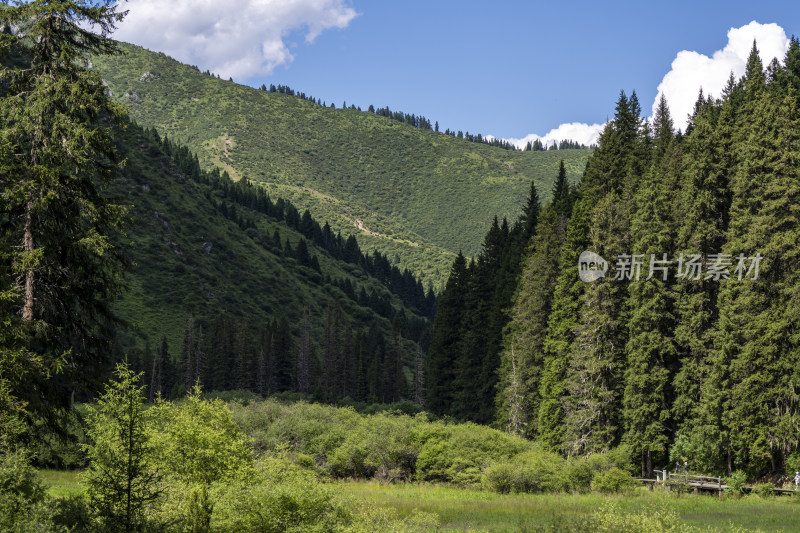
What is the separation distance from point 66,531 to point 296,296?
449ft

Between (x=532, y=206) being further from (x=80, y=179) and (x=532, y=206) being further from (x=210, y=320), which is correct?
(x=210, y=320)

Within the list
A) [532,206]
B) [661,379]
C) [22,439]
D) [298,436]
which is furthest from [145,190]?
[22,439]

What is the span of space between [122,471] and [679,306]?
3221 cm

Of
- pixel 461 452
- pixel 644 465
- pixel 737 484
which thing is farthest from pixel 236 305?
pixel 737 484

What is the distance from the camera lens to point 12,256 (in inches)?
602

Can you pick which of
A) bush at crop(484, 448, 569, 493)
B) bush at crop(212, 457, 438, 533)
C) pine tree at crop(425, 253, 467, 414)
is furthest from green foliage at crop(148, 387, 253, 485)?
pine tree at crop(425, 253, 467, 414)

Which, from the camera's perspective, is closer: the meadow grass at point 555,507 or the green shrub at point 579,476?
the meadow grass at point 555,507

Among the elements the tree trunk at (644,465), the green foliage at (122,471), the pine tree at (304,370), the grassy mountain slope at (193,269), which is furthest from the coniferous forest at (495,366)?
the grassy mountain slope at (193,269)

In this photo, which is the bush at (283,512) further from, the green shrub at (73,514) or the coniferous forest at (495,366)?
the green shrub at (73,514)

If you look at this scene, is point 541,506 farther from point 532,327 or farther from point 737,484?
point 532,327

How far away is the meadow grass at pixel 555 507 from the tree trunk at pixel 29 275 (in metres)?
11.3

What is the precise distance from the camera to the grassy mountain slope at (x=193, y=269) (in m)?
114

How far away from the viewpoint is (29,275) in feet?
50.9

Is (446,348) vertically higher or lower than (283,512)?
higher
